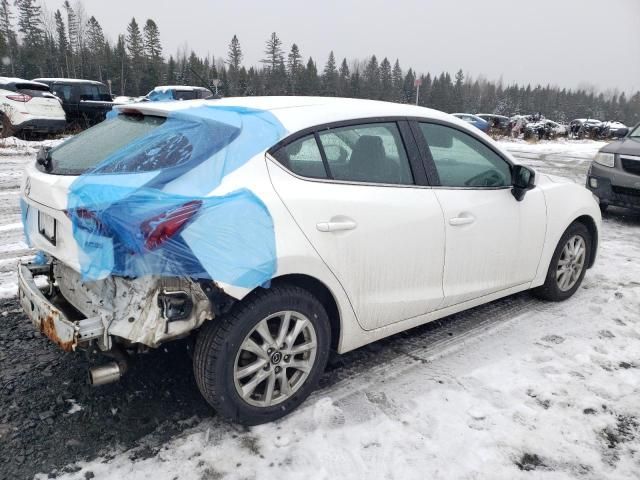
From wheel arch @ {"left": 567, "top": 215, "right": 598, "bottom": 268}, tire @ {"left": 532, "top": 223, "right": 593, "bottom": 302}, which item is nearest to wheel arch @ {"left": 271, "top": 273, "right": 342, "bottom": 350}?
tire @ {"left": 532, "top": 223, "right": 593, "bottom": 302}

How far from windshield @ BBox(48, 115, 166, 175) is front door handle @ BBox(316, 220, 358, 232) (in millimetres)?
1061

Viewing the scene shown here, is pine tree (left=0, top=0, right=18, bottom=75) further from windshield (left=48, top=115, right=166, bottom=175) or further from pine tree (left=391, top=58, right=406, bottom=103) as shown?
windshield (left=48, top=115, right=166, bottom=175)

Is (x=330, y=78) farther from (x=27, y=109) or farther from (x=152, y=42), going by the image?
(x=27, y=109)

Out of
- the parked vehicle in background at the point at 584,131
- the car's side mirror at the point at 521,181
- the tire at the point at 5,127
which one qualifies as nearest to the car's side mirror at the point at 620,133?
the car's side mirror at the point at 521,181

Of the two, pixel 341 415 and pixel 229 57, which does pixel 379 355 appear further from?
pixel 229 57

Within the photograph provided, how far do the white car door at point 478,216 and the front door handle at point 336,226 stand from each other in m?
0.76

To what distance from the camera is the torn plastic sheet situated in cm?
207

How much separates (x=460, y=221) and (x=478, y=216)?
195 mm

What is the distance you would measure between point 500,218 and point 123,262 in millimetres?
2450

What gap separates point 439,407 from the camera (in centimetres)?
272

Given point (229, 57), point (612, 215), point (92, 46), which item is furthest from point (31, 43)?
point (612, 215)

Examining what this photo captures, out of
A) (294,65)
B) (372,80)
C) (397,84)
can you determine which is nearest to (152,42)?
(294,65)

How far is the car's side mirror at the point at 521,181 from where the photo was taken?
347 centimetres

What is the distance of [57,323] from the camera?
2258 millimetres
